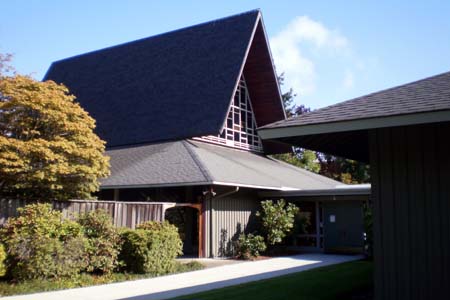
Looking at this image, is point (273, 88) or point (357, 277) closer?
point (357, 277)

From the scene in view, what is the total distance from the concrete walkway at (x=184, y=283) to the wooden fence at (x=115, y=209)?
280 centimetres

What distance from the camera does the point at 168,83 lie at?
82.5 feet

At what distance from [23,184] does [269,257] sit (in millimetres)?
9414

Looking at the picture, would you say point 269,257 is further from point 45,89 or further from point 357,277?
point 45,89

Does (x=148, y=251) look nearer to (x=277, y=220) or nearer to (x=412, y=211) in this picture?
(x=277, y=220)

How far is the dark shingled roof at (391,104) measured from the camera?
6.84 meters

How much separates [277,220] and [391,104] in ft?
41.0

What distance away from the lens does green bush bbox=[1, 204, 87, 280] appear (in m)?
10.9

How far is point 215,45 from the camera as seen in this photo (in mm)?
25203

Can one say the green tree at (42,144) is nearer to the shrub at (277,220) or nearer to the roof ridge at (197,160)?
the roof ridge at (197,160)

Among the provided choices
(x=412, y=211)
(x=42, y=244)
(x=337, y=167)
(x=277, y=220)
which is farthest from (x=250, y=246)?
(x=337, y=167)

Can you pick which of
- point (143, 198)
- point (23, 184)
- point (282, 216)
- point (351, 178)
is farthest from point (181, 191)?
point (351, 178)

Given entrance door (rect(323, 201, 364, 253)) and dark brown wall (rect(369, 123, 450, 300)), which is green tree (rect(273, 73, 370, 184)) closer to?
entrance door (rect(323, 201, 364, 253))

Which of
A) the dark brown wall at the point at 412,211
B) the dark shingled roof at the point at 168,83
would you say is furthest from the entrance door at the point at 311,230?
the dark brown wall at the point at 412,211
